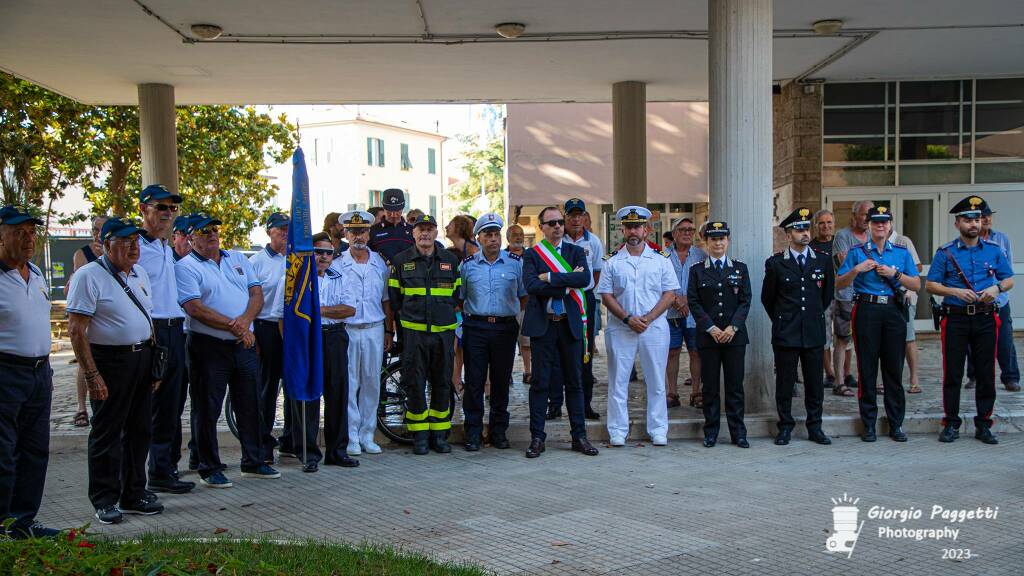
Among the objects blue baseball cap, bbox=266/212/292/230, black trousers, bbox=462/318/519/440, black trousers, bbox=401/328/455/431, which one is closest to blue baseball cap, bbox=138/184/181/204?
blue baseball cap, bbox=266/212/292/230

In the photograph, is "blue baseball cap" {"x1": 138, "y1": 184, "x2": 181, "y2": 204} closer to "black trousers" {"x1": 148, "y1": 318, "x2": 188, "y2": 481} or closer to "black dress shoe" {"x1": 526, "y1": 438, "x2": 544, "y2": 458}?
"black trousers" {"x1": 148, "y1": 318, "x2": 188, "y2": 481}

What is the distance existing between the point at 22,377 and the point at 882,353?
6.92m

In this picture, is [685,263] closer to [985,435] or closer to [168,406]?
[985,435]

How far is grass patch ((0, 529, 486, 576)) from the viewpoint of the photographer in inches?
153

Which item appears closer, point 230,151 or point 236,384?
point 236,384

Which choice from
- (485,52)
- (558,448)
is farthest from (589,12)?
(558,448)

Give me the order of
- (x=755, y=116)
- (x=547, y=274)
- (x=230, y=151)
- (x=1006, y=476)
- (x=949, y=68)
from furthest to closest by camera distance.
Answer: (x=230, y=151), (x=949, y=68), (x=755, y=116), (x=547, y=274), (x=1006, y=476)

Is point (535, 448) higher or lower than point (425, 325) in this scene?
lower

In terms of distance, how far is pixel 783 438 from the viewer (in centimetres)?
812

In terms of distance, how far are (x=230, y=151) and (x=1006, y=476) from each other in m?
20.2

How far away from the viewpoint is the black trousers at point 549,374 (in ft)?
26.3

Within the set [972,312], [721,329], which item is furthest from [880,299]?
[721,329]

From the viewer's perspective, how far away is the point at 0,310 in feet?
Answer: 17.1

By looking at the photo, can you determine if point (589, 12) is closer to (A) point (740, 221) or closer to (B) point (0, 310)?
(A) point (740, 221)
